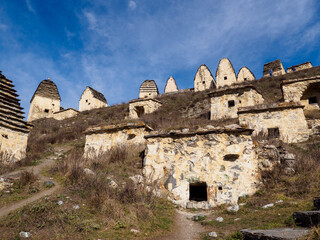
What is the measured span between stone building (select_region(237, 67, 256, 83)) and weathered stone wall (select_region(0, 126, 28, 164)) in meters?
37.4

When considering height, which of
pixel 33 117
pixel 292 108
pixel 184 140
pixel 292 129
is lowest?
pixel 184 140

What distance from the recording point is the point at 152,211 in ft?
Result: 20.6

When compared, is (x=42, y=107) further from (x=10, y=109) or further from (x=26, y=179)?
(x=26, y=179)

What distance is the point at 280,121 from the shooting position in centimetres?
1334

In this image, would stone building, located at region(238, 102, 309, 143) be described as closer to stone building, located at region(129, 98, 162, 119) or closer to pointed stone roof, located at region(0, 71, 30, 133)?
pointed stone roof, located at region(0, 71, 30, 133)

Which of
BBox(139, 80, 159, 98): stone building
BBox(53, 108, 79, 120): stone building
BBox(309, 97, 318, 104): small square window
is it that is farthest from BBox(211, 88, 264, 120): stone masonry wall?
BBox(139, 80, 159, 98): stone building

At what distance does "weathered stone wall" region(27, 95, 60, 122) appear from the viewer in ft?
119

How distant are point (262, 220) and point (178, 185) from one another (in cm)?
314

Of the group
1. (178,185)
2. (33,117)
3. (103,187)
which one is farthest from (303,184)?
(33,117)

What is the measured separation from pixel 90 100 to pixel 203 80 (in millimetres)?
19127

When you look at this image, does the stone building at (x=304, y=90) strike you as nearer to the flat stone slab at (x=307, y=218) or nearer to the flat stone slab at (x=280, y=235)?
the flat stone slab at (x=307, y=218)

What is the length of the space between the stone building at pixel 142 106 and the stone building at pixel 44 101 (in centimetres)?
1629

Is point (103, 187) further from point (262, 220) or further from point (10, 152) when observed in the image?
point (10, 152)

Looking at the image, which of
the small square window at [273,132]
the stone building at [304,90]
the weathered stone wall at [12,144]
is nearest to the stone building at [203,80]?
the stone building at [304,90]
